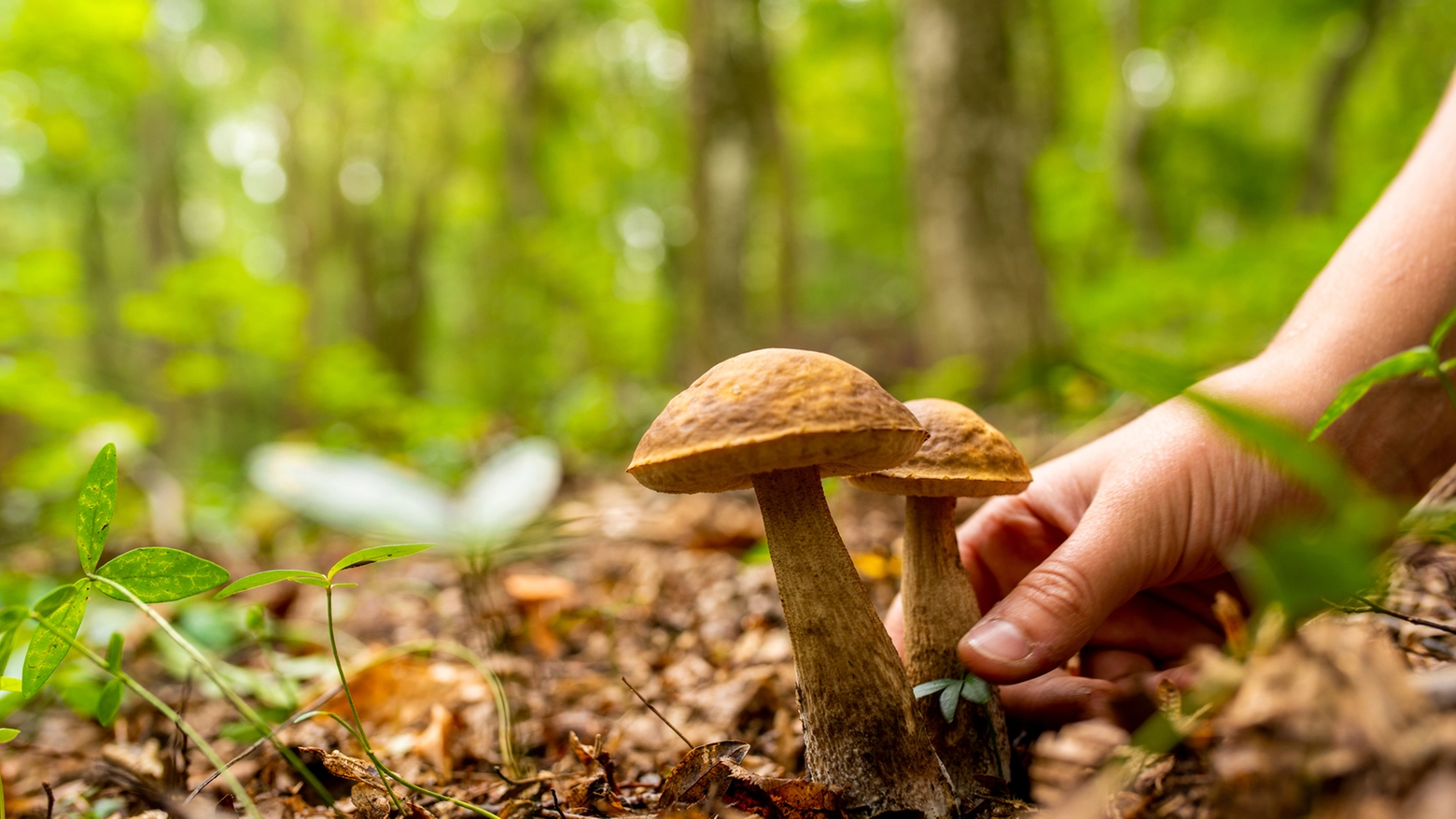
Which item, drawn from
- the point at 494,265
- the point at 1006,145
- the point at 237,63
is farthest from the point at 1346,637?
the point at 237,63

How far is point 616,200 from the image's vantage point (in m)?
19.7

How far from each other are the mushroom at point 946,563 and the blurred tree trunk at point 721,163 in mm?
5334

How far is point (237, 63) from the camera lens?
19.9 m

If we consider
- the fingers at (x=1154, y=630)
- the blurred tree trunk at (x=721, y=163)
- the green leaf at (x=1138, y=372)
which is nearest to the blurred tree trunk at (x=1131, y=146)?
the blurred tree trunk at (x=721, y=163)

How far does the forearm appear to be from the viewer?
1.58 metres

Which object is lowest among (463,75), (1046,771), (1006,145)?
(1046,771)

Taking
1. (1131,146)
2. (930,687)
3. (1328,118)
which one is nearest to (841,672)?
(930,687)

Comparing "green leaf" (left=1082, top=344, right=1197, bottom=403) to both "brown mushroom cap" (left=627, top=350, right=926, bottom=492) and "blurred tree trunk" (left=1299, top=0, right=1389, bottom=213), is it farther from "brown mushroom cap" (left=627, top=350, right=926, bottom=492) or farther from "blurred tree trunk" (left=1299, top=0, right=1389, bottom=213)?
"blurred tree trunk" (left=1299, top=0, right=1389, bottom=213)

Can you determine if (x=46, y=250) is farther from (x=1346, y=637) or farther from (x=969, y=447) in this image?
(x=1346, y=637)

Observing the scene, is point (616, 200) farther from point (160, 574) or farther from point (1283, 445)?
point (1283, 445)

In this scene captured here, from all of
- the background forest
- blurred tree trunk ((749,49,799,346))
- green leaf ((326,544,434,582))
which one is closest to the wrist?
the background forest

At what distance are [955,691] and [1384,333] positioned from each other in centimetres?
112

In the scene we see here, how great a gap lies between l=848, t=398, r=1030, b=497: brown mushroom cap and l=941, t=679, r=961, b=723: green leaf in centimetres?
36

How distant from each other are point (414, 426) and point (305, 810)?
230 inches
